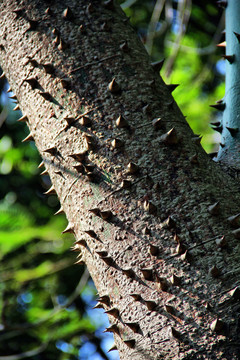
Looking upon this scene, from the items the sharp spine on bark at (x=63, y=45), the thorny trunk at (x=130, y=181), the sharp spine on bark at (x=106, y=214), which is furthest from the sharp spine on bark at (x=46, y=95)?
the sharp spine on bark at (x=106, y=214)

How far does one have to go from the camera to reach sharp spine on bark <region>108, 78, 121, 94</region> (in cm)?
112

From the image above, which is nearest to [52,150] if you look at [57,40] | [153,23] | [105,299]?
[57,40]

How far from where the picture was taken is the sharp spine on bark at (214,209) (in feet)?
3.33

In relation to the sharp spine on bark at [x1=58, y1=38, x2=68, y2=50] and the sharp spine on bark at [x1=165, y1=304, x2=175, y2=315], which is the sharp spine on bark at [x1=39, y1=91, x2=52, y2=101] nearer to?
the sharp spine on bark at [x1=58, y1=38, x2=68, y2=50]

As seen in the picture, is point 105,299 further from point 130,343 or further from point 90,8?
point 90,8

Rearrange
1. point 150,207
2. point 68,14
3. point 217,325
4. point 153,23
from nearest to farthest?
point 217,325, point 150,207, point 68,14, point 153,23

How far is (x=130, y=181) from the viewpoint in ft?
3.42

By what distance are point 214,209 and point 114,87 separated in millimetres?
408

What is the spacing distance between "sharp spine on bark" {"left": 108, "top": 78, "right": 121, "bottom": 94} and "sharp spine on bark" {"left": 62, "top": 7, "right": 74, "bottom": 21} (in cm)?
26

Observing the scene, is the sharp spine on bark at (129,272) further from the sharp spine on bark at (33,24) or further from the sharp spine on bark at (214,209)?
the sharp spine on bark at (33,24)

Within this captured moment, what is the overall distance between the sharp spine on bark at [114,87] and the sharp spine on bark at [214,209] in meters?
0.39

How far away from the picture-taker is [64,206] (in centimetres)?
119

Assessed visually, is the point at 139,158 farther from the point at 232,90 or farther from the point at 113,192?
the point at 232,90

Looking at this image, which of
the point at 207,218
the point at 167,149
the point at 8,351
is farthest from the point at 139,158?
the point at 8,351
